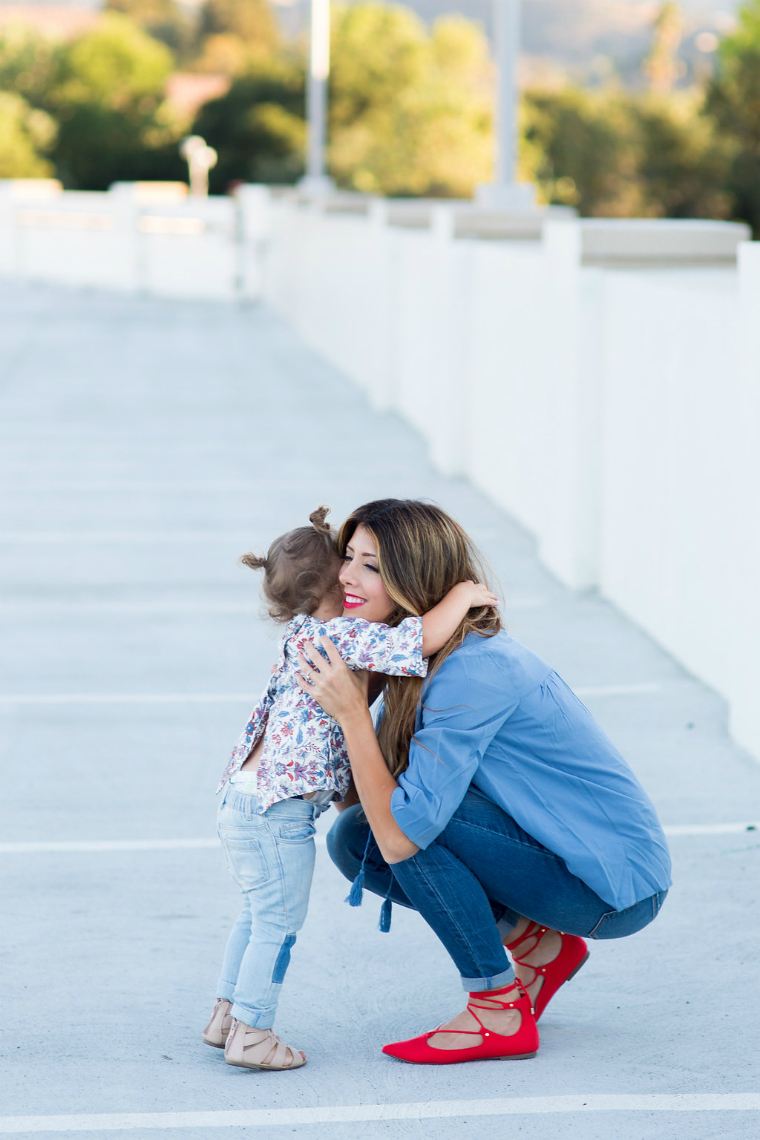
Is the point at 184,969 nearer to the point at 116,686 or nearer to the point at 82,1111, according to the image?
the point at 82,1111

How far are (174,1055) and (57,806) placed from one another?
180 cm

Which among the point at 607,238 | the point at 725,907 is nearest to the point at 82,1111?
the point at 725,907

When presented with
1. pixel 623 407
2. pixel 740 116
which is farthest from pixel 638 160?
pixel 623 407

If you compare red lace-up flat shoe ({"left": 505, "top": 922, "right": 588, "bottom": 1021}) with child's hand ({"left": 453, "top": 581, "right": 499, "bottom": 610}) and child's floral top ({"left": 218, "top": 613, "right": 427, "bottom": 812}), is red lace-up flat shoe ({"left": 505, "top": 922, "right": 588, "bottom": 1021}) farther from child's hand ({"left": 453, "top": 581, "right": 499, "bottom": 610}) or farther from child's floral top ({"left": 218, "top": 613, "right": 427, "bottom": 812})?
child's hand ({"left": 453, "top": 581, "right": 499, "bottom": 610})

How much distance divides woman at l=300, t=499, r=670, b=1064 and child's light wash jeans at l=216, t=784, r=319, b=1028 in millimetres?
189

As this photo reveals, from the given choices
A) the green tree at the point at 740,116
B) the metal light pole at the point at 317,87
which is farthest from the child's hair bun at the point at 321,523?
the green tree at the point at 740,116

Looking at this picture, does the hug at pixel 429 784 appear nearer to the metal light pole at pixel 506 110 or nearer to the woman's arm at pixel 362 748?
the woman's arm at pixel 362 748

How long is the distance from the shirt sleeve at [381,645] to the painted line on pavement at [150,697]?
305 centimetres

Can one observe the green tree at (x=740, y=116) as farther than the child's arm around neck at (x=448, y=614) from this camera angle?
Yes

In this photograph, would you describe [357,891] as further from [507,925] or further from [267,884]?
[507,925]

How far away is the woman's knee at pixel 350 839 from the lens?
3.60m

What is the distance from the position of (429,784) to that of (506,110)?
42.6ft

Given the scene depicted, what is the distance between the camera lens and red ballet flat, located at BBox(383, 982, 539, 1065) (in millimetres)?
3443

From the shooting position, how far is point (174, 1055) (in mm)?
3527
